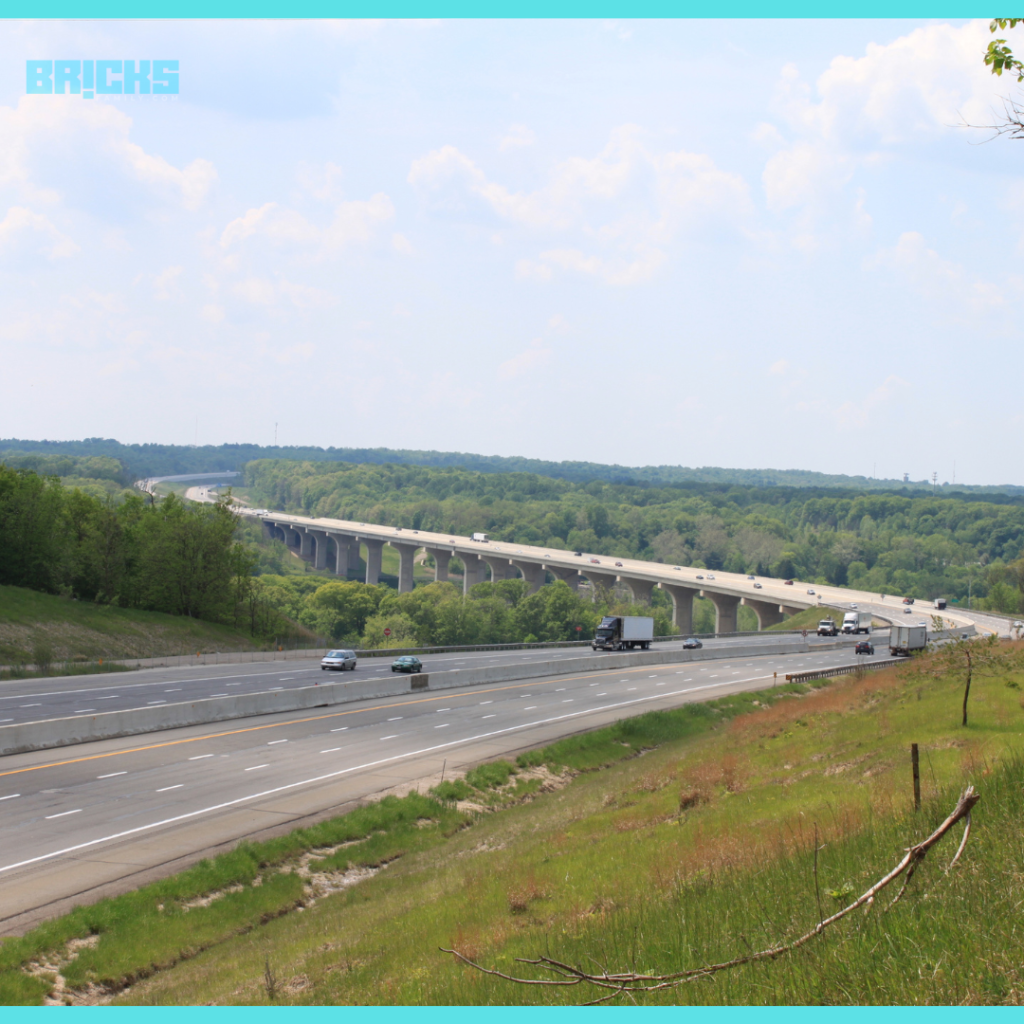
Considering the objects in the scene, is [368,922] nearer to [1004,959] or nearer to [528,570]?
[1004,959]

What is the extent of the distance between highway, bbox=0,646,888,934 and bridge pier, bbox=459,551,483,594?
441ft

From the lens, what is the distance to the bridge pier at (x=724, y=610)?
141875mm

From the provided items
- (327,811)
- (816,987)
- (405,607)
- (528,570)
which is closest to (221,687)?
(327,811)

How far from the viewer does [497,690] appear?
173 ft

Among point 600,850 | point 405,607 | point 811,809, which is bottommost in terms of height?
point 405,607

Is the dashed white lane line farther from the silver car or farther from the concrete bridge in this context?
the concrete bridge

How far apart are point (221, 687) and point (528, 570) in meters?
128

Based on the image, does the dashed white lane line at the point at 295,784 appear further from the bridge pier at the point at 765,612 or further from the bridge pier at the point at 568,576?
the bridge pier at the point at 568,576

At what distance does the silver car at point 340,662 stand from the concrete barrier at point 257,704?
1181 cm

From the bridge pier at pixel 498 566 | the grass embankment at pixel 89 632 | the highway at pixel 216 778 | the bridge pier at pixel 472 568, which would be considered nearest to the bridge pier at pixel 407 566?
the bridge pier at pixel 472 568

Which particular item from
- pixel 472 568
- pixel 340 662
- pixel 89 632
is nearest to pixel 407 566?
pixel 472 568

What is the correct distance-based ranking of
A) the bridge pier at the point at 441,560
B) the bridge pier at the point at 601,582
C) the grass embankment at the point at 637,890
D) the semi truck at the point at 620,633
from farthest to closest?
the bridge pier at the point at 441,560 < the bridge pier at the point at 601,582 < the semi truck at the point at 620,633 < the grass embankment at the point at 637,890

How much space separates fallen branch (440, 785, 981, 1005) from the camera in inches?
217

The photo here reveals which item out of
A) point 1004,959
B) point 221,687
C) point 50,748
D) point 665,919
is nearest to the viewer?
point 1004,959
